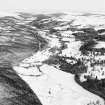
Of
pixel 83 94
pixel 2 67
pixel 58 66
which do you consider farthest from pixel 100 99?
pixel 2 67

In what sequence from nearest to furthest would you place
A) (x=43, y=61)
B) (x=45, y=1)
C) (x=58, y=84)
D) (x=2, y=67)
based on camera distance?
(x=58, y=84), (x=2, y=67), (x=43, y=61), (x=45, y=1)

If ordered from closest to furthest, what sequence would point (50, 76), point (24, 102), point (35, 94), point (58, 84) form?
point (24, 102) → point (35, 94) → point (58, 84) → point (50, 76)

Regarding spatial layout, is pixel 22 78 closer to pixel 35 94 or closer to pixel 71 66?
pixel 35 94

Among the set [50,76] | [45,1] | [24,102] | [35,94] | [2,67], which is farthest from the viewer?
[45,1]

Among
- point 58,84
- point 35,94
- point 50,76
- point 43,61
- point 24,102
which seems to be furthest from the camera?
point 43,61

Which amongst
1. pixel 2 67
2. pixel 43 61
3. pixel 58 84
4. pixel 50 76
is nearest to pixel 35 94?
pixel 58 84

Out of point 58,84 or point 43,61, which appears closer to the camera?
point 58,84

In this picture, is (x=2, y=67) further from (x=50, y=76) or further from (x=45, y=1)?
(x=45, y=1)

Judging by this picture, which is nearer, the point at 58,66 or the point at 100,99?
the point at 100,99
